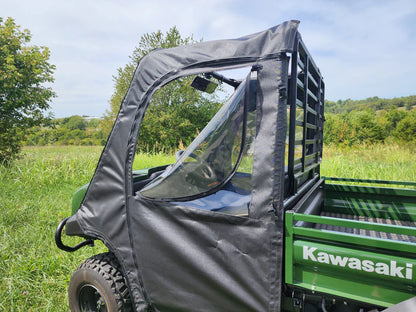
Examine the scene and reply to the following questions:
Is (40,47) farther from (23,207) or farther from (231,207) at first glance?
(231,207)

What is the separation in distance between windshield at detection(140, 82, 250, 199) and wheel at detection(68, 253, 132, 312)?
68cm

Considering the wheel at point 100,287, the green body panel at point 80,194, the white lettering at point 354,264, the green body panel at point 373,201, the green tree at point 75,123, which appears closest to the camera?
the white lettering at point 354,264

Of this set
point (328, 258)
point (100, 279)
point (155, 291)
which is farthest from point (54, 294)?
point (328, 258)

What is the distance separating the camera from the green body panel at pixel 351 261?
4.18ft

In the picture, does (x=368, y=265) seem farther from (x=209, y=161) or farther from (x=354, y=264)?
(x=209, y=161)

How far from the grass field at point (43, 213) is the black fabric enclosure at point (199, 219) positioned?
1.27m

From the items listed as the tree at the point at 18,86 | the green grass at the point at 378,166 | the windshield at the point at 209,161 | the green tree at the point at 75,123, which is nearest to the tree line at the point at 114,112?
the tree at the point at 18,86

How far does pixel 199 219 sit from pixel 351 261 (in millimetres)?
805

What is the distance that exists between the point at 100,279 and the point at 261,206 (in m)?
1.31

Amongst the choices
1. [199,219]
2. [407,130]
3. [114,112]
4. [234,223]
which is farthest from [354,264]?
[407,130]

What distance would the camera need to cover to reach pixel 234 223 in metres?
1.55

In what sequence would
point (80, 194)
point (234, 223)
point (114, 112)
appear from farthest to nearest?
point (114, 112) < point (80, 194) < point (234, 223)

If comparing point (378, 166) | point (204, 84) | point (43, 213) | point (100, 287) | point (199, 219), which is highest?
point (204, 84)

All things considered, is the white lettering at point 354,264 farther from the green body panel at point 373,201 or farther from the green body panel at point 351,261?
the green body panel at point 373,201
